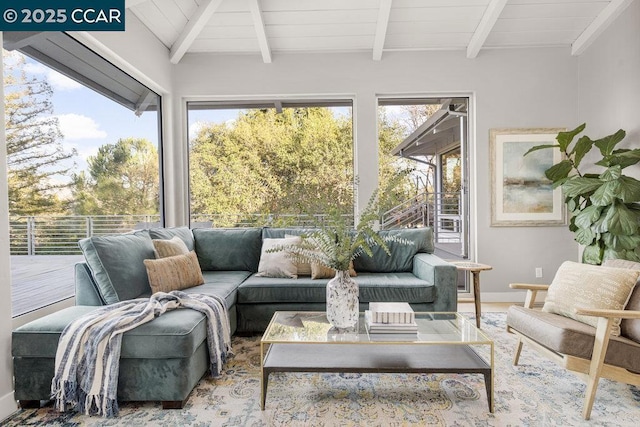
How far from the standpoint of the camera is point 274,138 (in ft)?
15.5

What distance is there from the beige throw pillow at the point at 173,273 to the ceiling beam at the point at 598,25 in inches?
177

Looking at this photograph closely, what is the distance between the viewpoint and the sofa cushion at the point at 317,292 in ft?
10.9

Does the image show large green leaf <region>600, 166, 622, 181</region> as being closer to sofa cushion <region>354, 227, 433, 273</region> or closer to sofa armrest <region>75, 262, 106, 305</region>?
sofa cushion <region>354, 227, 433, 273</region>

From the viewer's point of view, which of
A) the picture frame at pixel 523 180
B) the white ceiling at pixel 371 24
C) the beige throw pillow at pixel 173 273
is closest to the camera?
the beige throw pillow at pixel 173 273

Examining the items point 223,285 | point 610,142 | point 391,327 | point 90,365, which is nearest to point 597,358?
point 391,327

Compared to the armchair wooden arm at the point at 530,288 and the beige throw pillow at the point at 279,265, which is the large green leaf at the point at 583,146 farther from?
the beige throw pillow at the point at 279,265

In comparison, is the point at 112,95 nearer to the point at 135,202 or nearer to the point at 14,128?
the point at 135,202

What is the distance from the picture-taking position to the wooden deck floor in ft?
8.26

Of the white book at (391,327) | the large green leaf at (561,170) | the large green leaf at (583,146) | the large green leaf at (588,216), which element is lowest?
A: the white book at (391,327)

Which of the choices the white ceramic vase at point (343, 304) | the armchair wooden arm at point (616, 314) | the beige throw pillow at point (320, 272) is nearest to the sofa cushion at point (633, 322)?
the armchair wooden arm at point (616, 314)

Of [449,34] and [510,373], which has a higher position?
[449,34]

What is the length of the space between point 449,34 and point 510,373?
11.2 feet

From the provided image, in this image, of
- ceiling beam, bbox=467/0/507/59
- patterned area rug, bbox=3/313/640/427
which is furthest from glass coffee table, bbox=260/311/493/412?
ceiling beam, bbox=467/0/507/59

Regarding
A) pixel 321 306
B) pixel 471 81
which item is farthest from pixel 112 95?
pixel 471 81
